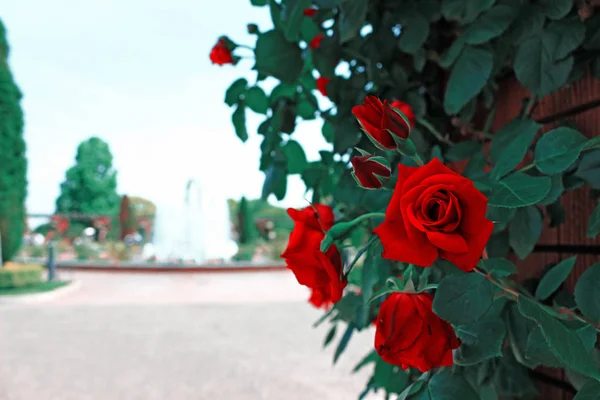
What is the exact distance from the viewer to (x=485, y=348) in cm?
44

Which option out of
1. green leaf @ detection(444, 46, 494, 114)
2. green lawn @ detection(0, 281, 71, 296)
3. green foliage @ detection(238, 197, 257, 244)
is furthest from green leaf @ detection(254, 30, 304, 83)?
green foliage @ detection(238, 197, 257, 244)

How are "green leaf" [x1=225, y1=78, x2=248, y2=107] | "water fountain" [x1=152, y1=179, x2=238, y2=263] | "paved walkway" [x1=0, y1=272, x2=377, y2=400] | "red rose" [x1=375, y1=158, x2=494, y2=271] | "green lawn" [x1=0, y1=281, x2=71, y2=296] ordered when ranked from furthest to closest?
"water fountain" [x1=152, y1=179, x2=238, y2=263] → "green lawn" [x1=0, y1=281, x2=71, y2=296] → "paved walkway" [x1=0, y1=272, x2=377, y2=400] → "green leaf" [x1=225, y1=78, x2=248, y2=107] → "red rose" [x1=375, y1=158, x2=494, y2=271]

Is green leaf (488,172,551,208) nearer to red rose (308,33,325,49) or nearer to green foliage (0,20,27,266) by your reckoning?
red rose (308,33,325,49)

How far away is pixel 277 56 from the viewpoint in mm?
708

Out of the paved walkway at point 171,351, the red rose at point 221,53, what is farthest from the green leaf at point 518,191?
the paved walkway at point 171,351

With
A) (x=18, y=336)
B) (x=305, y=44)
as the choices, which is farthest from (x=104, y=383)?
(x=305, y=44)

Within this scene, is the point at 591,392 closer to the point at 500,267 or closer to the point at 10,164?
the point at 500,267

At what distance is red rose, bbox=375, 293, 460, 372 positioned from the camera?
1.20 ft

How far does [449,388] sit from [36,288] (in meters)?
6.94

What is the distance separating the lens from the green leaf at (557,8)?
1.77 ft

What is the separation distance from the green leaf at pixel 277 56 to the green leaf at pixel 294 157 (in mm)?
136

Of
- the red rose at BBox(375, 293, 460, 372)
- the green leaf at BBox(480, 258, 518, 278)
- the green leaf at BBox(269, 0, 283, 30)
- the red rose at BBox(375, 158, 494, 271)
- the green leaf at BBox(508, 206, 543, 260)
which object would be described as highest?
the green leaf at BBox(269, 0, 283, 30)

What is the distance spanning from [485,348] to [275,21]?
0.52 metres

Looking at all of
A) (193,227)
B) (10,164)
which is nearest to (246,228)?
(193,227)
